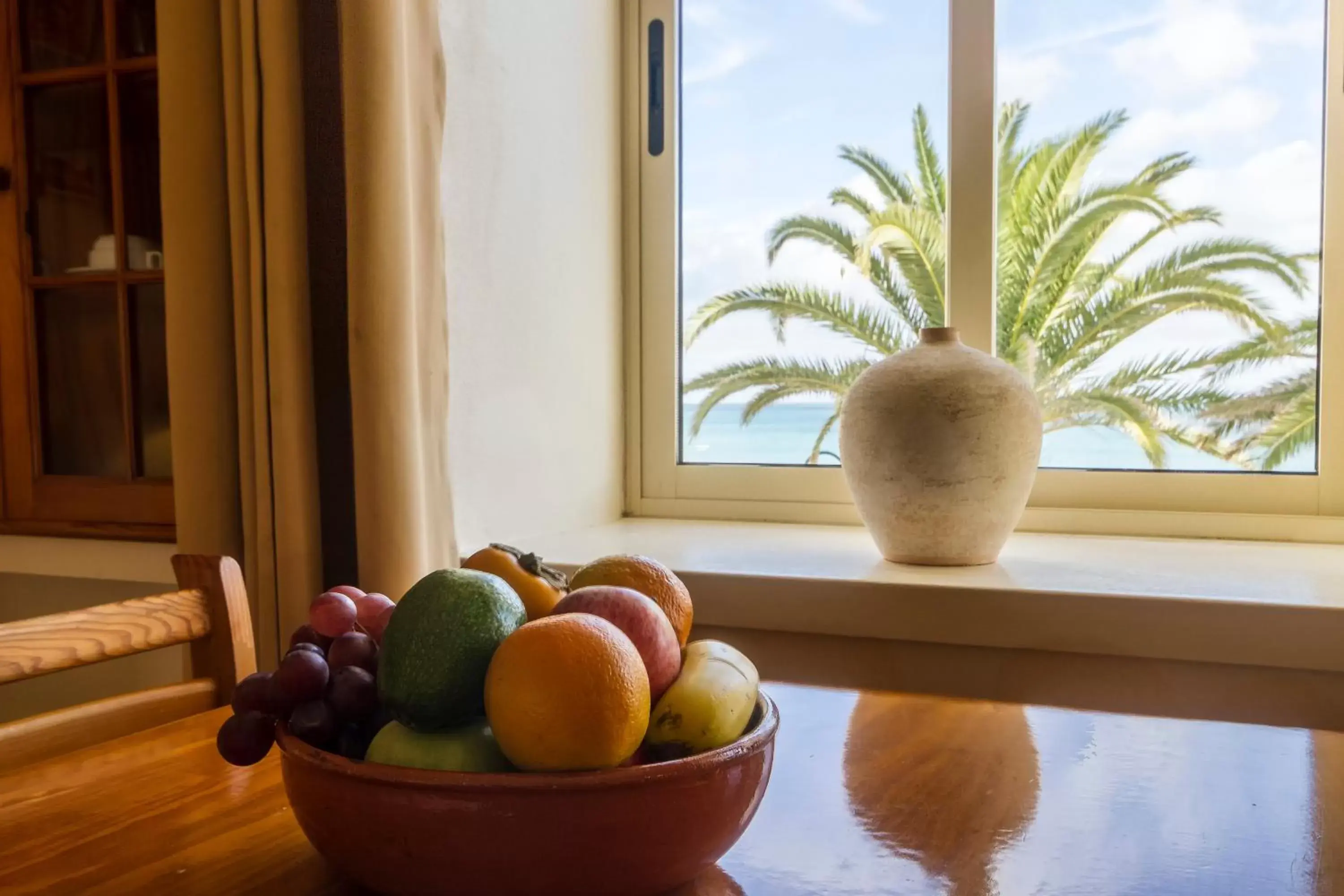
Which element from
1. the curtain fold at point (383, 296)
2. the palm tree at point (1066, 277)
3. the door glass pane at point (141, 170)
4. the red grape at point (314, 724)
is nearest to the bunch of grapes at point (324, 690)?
the red grape at point (314, 724)

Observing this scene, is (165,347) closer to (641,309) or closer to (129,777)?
(641,309)

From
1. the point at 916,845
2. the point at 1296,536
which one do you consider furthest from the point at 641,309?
the point at 916,845

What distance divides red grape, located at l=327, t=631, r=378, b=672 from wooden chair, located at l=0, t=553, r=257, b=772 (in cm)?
33

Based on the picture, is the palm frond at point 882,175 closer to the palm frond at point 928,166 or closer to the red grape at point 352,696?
the palm frond at point 928,166

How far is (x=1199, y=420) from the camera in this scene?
180 cm

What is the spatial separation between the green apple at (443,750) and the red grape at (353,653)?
8 centimetres

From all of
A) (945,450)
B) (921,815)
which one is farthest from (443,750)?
(945,450)

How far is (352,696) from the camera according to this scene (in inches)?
20.4

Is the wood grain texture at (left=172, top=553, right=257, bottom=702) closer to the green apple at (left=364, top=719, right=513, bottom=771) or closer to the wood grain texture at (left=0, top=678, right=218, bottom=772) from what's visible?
the wood grain texture at (left=0, top=678, right=218, bottom=772)

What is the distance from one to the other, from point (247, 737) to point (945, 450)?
1.09m

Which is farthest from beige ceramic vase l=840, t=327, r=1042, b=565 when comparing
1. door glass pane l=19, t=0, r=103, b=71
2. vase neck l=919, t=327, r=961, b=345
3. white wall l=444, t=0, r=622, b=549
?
door glass pane l=19, t=0, r=103, b=71

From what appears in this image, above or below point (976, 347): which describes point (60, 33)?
above

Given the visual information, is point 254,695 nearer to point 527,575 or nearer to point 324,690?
point 324,690

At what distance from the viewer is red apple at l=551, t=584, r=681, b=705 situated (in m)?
0.49
